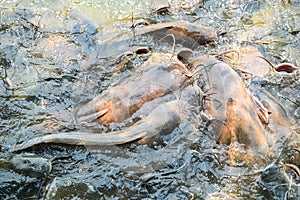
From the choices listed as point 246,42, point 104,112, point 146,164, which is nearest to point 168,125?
point 146,164

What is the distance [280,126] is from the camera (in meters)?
3.35

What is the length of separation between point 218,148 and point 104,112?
980mm

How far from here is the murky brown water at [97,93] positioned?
2.99 m

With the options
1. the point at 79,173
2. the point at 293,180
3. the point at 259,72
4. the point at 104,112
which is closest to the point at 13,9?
the point at 104,112

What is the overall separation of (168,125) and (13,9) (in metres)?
2.54

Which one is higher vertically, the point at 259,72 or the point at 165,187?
the point at 259,72

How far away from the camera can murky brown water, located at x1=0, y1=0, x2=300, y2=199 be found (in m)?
2.99

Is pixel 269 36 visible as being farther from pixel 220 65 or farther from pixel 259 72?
pixel 220 65

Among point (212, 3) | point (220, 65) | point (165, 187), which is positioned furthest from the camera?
point (212, 3)

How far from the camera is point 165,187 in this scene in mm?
3002

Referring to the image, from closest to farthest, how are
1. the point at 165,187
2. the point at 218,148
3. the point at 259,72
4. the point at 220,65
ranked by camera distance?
1. the point at 165,187
2. the point at 218,148
3. the point at 220,65
4. the point at 259,72

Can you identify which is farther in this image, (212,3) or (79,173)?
(212,3)

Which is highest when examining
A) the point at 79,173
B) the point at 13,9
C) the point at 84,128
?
the point at 13,9

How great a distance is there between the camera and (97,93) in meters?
3.62
